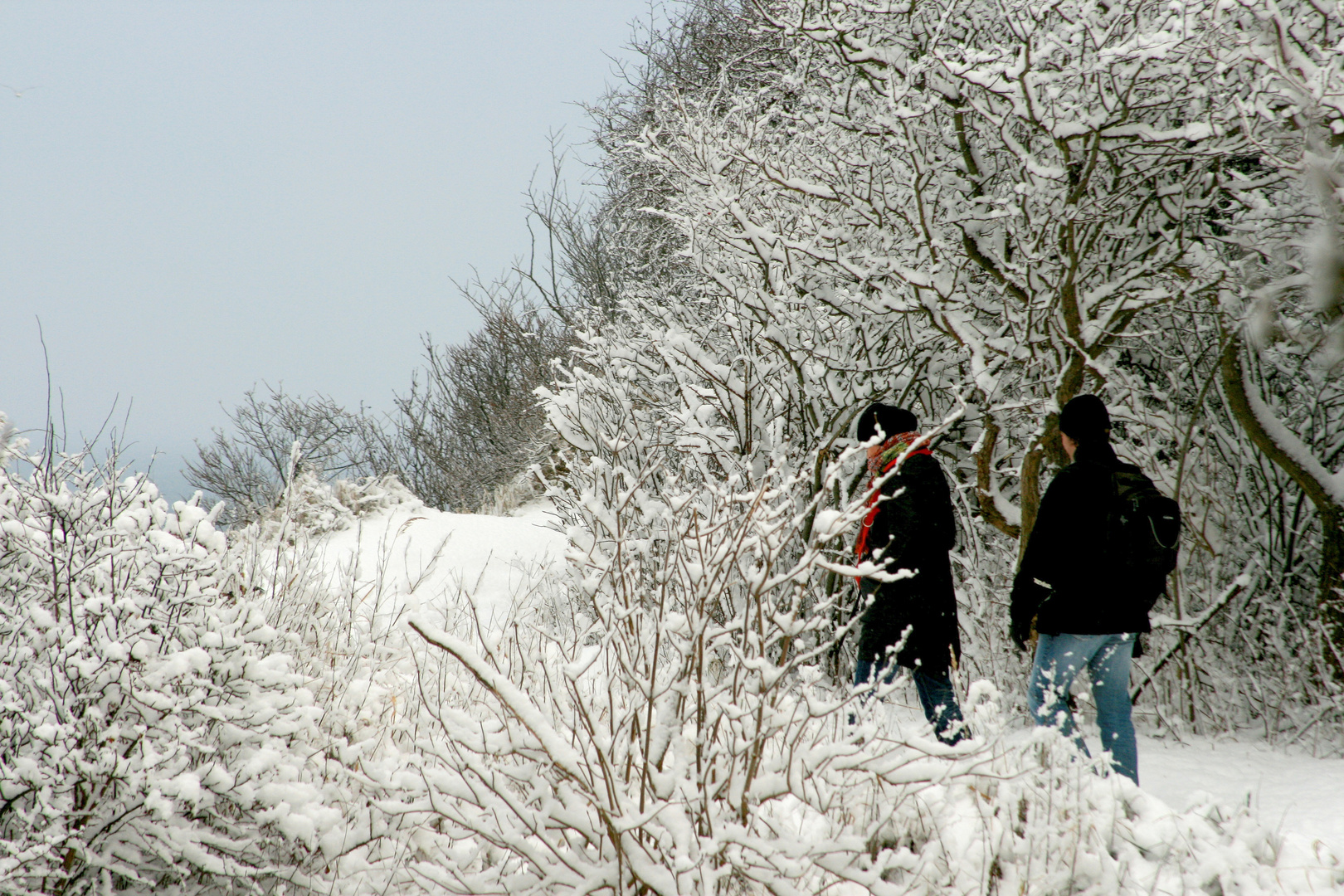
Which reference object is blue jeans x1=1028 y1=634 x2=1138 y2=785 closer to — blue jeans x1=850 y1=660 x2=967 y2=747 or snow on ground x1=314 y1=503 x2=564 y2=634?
blue jeans x1=850 y1=660 x2=967 y2=747

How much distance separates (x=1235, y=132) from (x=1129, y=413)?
1.30 meters

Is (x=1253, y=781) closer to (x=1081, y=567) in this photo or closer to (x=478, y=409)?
(x=1081, y=567)

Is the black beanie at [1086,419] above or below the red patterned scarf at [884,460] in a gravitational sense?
below

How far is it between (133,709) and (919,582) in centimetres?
264

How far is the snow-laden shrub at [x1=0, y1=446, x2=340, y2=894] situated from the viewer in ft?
6.58

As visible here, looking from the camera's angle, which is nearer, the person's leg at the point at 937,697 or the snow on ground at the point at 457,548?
the person's leg at the point at 937,697

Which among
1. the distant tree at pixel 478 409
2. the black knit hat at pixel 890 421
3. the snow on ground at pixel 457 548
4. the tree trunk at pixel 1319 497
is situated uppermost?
the distant tree at pixel 478 409

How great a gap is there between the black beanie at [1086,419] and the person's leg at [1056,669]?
27.1 inches

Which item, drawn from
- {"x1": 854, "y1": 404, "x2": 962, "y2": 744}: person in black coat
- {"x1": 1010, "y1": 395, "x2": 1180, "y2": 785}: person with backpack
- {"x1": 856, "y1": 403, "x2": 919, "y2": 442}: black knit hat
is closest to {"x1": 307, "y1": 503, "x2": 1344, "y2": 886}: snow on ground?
{"x1": 854, "y1": 404, "x2": 962, "y2": 744}: person in black coat

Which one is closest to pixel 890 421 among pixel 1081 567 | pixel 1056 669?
pixel 1081 567

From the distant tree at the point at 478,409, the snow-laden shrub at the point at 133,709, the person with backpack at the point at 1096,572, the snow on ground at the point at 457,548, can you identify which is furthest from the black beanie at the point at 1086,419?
the distant tree at the point at 478,409

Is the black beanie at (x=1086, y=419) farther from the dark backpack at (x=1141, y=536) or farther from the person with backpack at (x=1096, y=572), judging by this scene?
the dark backpack at (x=1141, y=536)

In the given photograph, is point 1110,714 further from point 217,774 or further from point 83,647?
point 83,647

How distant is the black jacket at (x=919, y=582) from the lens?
10.3 ft
